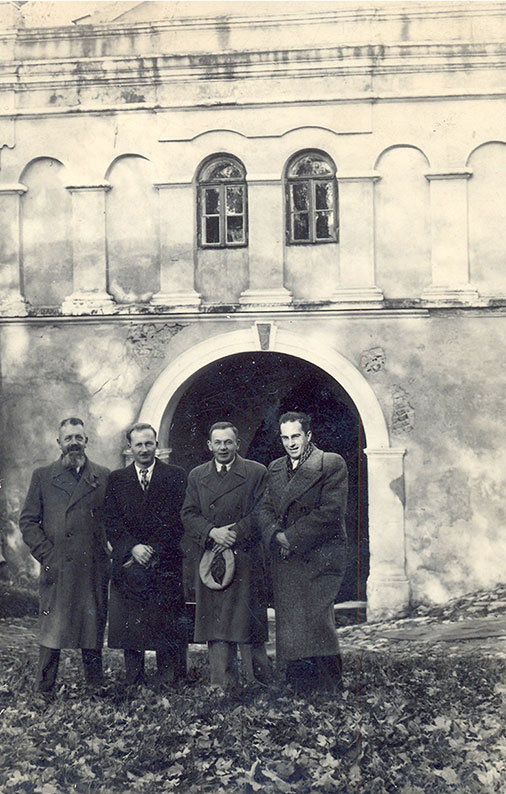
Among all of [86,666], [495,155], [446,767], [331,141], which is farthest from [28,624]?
[495,155]

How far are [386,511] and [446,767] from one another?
313cm

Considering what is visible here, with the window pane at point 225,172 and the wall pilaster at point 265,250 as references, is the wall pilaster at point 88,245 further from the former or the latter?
the wall pilaster at point 265,250

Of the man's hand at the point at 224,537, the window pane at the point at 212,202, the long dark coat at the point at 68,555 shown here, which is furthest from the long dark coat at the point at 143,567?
the window pane at the point at 212,202

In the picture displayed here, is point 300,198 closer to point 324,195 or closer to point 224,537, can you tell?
point 324,195

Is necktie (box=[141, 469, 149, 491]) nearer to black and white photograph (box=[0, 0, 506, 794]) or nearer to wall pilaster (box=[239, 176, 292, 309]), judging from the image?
black and white photograph (box=[0, 0, 506, 794])

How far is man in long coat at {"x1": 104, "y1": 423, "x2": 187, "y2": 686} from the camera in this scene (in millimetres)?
6000

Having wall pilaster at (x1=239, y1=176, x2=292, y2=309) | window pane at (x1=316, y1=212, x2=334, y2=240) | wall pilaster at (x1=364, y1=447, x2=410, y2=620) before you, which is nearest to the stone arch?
wall pilaster at (x1=364, y1=447, x2=410, y2=620)

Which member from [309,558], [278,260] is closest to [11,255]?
[278,260]

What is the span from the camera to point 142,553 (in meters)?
5.99

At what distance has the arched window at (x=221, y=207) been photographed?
25.8 feet

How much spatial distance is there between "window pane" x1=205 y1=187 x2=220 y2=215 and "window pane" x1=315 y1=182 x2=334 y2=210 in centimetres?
90

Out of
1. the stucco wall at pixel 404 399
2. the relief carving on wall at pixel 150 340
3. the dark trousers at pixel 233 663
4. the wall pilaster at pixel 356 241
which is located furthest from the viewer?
the relief carving on wall at pixel 150 340

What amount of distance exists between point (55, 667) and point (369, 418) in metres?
3.57

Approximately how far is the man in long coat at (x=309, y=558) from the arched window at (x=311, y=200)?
265 centimetres
